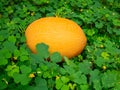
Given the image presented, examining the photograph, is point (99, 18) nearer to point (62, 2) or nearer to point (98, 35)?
point (98, 35)

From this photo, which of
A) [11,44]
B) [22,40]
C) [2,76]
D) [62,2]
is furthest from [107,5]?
[2,76]

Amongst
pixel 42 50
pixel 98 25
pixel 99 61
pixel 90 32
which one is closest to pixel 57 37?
pixel 42 50

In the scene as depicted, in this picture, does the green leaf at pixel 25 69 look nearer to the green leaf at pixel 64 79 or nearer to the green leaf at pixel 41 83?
the green leaf at pixel 41 83

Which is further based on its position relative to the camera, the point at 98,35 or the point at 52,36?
the point at 98,35

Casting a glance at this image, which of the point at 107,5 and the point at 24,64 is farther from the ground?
the point at 24,64

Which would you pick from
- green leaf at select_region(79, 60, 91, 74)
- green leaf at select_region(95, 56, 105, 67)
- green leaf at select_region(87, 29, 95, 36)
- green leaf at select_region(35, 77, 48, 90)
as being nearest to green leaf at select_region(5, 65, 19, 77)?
green leaf at select_region(35, 77, 48, 90)

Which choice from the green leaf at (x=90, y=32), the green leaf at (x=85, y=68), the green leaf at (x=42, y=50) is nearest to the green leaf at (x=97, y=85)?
the green leaf at (x=85, y=68)

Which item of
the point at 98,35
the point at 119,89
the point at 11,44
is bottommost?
the point at 98,35
